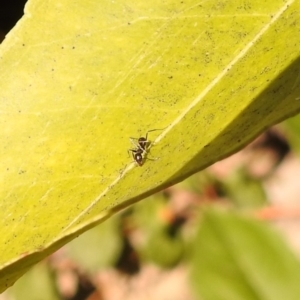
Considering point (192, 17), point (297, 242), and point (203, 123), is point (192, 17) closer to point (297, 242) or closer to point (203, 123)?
point (203, 123)

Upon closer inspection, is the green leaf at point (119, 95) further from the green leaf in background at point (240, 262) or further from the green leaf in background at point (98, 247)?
the green leaf in background at point (98, 247)

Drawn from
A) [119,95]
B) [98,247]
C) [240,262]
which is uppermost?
[98,247]

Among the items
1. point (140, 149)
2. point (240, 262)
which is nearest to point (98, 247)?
point (240, 262)

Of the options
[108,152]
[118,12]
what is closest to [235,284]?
[108,152]

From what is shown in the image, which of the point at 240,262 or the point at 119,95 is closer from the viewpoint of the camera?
the point at 119,95

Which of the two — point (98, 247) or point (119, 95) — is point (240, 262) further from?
point (119, 95)
